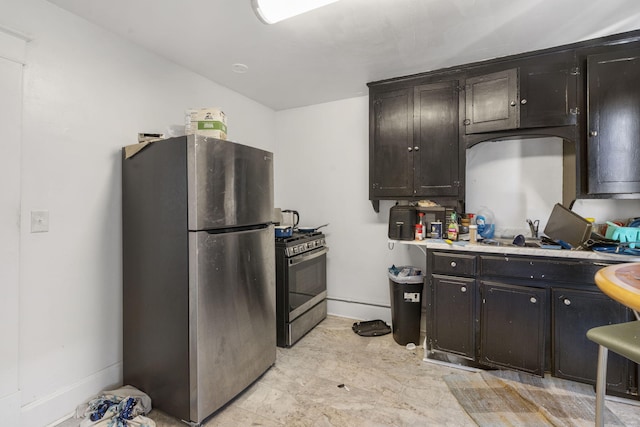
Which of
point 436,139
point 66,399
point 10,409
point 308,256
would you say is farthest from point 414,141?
point 10,409

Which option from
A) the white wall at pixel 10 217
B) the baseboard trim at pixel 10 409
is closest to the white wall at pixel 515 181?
the white wall at pixel 10 217

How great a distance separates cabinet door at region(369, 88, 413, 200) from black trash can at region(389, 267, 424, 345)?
0.81 metres

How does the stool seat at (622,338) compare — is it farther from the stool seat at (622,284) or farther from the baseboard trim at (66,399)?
the baseboard trim at (66,399)

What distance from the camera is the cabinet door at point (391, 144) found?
277 cm

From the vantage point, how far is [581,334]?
1.98 m

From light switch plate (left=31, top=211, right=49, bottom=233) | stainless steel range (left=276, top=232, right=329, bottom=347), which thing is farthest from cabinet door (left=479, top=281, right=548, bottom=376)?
light switch plate (left=31, top=211, right=49, bottom=233)

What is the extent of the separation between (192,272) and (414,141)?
2189mm

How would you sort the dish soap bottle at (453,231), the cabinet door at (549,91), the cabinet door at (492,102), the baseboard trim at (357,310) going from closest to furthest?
the cabinet door at (549,91) < the cabinet door at (492,102) < the dish soap bottle at (453,231) < the baseboard trim at (357,310)

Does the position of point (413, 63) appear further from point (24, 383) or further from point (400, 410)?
point (24, 383)

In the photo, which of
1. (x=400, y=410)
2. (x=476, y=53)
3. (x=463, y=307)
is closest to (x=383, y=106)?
(x=476, y=53)

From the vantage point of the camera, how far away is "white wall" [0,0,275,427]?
167 centimetres

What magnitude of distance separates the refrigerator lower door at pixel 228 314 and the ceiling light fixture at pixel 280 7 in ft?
4.10

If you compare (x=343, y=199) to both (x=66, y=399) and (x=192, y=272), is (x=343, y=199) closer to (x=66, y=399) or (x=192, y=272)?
(x=192, y=272)

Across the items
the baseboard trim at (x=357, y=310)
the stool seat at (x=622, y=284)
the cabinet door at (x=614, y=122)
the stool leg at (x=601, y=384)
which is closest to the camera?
the stool seat at (x=622, y=284)
